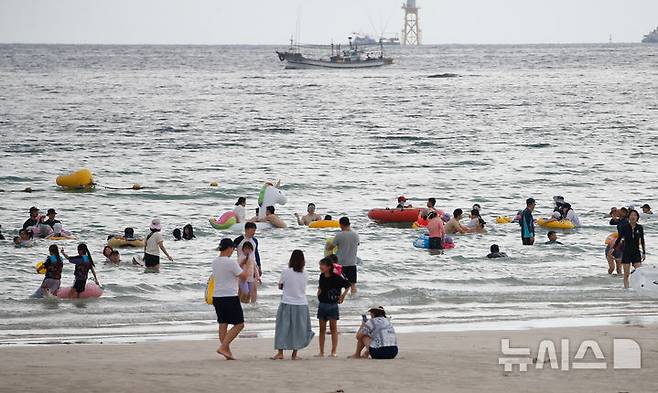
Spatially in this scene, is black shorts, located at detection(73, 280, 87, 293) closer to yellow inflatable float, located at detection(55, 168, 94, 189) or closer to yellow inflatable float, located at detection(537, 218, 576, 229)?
yellow inflatable float, located at detection(537, 218, 576, 229)

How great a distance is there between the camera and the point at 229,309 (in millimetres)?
12383

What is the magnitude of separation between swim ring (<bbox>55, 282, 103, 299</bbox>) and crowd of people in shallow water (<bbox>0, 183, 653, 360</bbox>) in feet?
0.11

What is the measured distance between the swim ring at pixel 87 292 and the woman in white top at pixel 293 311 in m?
6.12

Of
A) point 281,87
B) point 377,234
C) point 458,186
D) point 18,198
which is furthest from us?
point 281,87

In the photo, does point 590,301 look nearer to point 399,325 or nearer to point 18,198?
point 399,325

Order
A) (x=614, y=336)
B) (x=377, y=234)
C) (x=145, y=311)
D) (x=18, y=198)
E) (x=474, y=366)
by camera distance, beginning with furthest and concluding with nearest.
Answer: (x=18, y=198) < (x=377, y=234) < (x=145, y=311) < (x=614, y=336) < (x=474, y=366)

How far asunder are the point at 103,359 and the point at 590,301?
27.7 ft

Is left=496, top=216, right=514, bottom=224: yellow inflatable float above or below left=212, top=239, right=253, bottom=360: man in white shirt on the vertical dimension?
below

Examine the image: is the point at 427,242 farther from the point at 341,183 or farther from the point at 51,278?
the point at 341,183

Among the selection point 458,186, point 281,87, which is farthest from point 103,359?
point 281,87

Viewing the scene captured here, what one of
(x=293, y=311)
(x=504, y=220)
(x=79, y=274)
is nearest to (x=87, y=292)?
(x=79, y=274)

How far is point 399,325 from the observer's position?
1560 cm

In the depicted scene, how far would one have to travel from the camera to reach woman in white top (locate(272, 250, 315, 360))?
12.3 meters

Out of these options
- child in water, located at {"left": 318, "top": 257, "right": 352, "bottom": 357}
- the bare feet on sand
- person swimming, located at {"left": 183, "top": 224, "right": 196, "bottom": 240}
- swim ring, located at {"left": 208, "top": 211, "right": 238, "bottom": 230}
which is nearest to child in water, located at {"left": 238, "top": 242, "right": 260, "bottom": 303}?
child in water, located at {"left": 318, "top": 257, "right": 352, "bottom": 357}
